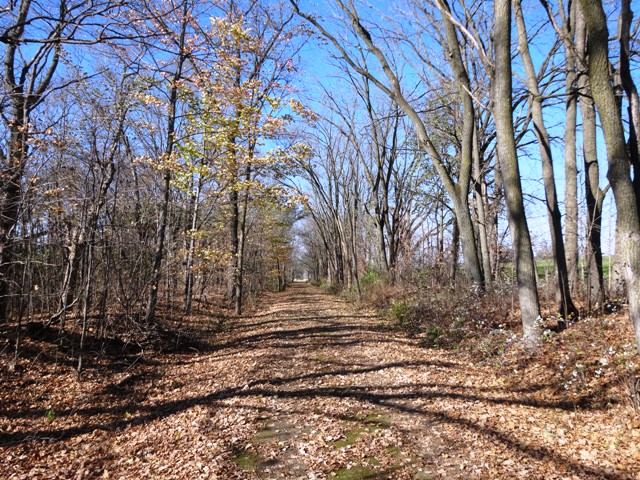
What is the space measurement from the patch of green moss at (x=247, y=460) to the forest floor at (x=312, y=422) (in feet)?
0.07

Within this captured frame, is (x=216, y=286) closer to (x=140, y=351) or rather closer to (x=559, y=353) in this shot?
(x=140, y=351)

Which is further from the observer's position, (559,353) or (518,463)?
(559,353)

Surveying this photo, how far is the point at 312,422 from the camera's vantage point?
5117mm

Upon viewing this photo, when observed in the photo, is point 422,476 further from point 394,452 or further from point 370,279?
point 370,279

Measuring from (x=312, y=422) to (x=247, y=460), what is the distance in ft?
3.64

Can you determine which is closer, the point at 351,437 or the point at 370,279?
the point at 351,437

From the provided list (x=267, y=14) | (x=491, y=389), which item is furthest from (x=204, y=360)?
(x=267, y=14)

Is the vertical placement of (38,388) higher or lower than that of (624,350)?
lower

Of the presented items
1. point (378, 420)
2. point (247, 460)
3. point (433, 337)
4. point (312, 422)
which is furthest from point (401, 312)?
point (247, 460)

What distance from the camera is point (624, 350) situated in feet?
17.3

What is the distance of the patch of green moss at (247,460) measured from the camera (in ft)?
13.4

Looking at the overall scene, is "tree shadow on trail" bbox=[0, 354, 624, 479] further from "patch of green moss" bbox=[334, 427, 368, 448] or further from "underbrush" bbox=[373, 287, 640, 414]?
"patch of green moss" bbox=[334, 427, 368, 448]

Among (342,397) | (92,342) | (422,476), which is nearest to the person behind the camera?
(422,476)

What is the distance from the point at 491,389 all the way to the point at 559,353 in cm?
128
